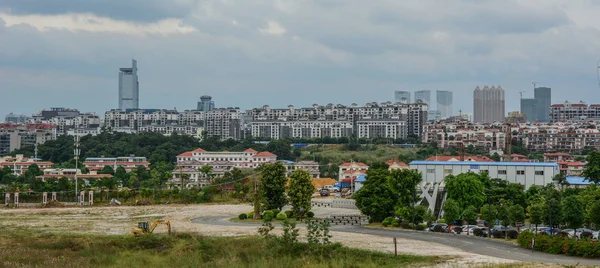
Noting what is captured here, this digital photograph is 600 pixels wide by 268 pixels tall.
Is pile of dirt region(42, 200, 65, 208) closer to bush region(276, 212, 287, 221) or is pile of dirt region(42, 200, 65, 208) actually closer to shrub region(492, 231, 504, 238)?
bush region(276, 212, 287, 221)

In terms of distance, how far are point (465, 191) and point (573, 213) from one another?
24.6 feet

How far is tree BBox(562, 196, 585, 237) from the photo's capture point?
1248 inches

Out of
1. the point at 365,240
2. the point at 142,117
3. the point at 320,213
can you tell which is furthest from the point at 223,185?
the point at 142,117

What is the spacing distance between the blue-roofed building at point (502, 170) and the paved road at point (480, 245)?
37.5ft

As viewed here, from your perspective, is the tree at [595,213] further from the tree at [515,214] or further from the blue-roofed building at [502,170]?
the blue-roofed building at [502,170]

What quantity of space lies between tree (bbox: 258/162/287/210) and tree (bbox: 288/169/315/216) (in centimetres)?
145

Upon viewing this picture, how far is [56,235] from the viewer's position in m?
31.8

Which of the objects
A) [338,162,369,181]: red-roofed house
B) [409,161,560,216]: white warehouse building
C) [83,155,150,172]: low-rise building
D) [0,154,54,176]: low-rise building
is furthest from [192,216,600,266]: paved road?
[0,154,54,176]: low-rise building

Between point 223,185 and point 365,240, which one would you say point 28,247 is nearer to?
point 365,240

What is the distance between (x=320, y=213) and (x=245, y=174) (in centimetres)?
2411

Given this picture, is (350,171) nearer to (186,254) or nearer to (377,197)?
(377,197)

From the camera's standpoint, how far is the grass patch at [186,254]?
25.3m

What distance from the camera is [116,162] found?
89.0m

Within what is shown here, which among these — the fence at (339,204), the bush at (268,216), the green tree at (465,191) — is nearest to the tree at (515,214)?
the green tree at (465,191)
